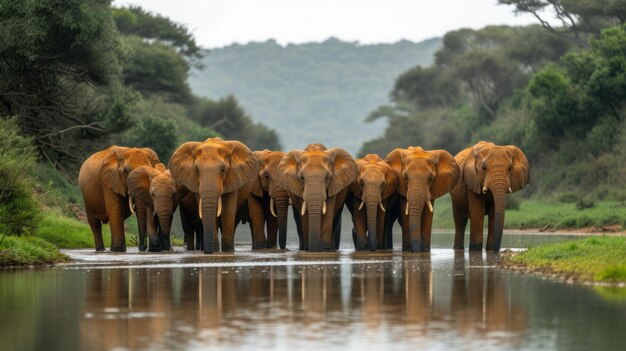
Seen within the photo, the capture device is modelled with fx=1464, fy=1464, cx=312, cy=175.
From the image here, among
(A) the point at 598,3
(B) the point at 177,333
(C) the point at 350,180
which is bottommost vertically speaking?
(B) the point at 177,333

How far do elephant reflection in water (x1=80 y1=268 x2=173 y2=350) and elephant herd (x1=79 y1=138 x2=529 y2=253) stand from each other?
7.89m

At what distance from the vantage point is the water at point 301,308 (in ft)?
50.0

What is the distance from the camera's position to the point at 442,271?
25.7 metres

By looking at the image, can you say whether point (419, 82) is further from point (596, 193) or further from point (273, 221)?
point (273, 221)

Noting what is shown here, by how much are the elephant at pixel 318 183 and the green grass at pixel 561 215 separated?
13777 millimetres

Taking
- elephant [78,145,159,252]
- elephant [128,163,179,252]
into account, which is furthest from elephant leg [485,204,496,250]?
elephant [78,145,159,252]

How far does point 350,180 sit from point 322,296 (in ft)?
45.4

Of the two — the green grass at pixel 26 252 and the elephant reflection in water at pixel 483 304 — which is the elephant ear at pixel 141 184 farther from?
the elephant reflection in water at pixel 483 304

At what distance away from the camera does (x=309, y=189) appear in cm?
3344

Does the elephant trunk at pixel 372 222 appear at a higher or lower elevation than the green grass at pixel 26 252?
higher

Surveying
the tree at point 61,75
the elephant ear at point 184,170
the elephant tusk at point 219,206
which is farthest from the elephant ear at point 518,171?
the tree at point 61,75

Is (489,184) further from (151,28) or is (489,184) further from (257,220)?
(151,28)

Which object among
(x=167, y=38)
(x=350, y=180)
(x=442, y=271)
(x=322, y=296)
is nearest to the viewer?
(x=322, y=296)

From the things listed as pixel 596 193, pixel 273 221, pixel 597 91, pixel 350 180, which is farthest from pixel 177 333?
pixel 597 91
